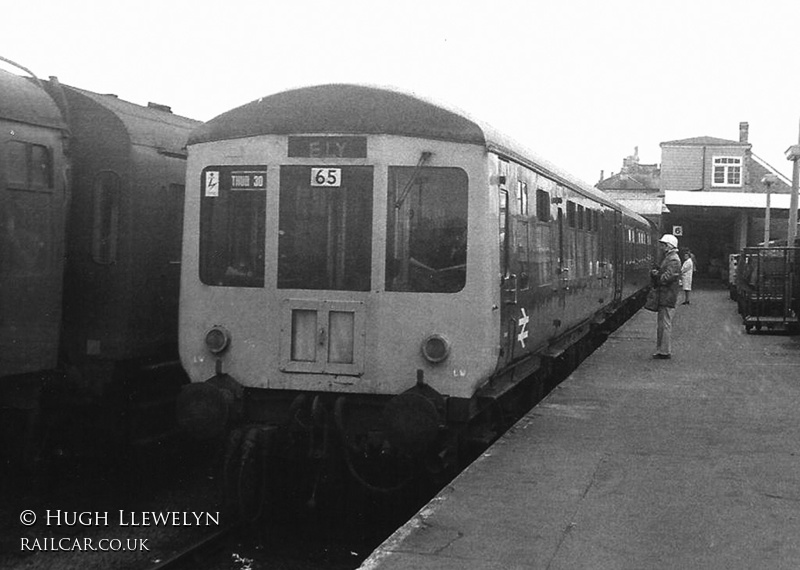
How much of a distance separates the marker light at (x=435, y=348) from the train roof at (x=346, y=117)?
134cm

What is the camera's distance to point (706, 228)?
51188mm

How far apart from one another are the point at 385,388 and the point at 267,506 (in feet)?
3.83

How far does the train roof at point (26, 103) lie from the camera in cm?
716

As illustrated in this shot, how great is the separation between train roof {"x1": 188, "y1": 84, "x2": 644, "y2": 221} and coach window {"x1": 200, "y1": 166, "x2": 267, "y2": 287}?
0.29m

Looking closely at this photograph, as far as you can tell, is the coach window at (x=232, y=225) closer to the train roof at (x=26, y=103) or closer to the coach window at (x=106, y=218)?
the coach window at (x=106, y=218)

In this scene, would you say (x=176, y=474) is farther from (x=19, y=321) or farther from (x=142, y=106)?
(x=142, y=106)

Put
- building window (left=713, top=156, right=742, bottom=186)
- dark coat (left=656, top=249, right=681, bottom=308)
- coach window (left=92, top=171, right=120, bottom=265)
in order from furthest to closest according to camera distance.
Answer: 1. building window (left=713, top=156, right=742, bottom=186)
2. dark coat (left=656, top=249, right=681, bottom=308)
3. coach window (left=92, top=171, right=120, bottom=265)

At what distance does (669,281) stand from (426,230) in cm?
740

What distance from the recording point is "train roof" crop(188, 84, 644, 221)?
6.68 m

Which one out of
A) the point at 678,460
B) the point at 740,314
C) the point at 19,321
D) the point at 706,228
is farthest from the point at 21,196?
the point at 706,228

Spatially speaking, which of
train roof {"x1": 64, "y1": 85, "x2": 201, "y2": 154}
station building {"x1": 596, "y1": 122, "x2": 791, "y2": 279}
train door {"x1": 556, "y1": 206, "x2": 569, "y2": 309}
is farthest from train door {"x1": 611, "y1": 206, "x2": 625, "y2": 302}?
station building {"x1": 596, "y1": 122, "x2": 791, "y2": 279}

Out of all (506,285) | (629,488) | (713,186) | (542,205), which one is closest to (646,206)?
(713,186)

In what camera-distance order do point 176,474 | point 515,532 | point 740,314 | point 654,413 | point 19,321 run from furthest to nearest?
point 740,314, point 654,413, point 176,474, point 19,321, point 515,532

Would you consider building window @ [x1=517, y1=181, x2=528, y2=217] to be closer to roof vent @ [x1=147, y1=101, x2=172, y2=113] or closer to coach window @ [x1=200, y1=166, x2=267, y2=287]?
coach window @ [x1=200, y1=166, x2=267, y2=287]
